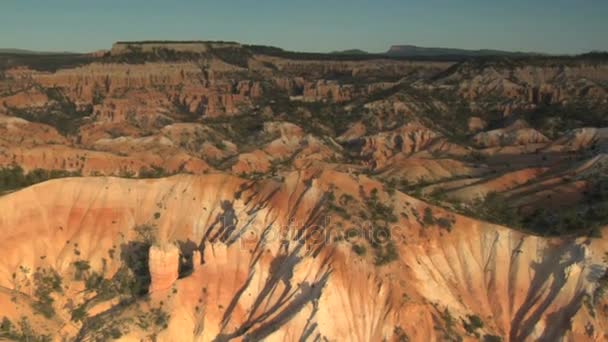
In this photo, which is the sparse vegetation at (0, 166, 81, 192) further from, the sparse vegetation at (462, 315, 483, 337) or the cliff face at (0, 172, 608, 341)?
the sparse vegetation at (462, 315, 483, 337)

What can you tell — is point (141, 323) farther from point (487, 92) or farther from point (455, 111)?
point (487, 92)

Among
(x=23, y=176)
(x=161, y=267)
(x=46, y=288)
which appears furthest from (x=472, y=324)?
(x=23, y=176)

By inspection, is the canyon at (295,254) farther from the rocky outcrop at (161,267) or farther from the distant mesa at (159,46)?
the distant mesa at (159,46)

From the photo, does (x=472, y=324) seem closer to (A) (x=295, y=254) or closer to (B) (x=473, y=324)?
(B) (x=473, y=324)

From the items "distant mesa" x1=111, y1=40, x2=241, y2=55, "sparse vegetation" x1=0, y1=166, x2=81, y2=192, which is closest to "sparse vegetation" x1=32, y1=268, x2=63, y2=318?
"sparse vegetation" x1=0, y1=166, x2=81, y2=192

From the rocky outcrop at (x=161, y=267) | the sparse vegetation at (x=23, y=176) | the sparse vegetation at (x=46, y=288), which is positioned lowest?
the sparse vegetation at (x=46, y=288)

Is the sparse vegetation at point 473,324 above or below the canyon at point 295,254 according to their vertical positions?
below

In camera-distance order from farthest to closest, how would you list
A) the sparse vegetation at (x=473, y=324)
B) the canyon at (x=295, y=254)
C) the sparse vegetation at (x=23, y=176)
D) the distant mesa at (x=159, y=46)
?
the distant mesa at (x=159, y=46) < the sparse vegetation at (x=23, y=176) < the canyon at (x=295, y=254) < the sparse vegetation at (x=473, y=324)

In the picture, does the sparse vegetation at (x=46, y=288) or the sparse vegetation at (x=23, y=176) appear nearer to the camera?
the sparse vegetation at (x=46, y=288)

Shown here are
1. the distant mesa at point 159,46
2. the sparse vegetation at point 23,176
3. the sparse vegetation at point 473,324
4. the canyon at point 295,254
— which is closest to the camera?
the sparse vegetation at point 473,324

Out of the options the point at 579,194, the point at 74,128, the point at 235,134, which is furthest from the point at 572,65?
the point at 74,128

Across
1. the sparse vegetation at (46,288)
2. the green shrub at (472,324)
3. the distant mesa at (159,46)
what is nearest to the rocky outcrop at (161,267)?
the sparse vegetation at (46,288)
